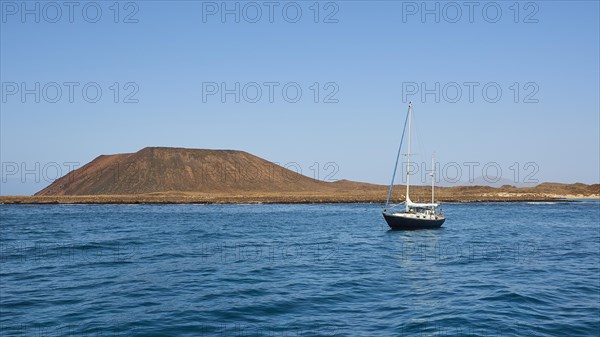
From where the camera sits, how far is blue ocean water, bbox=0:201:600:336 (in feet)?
54.4

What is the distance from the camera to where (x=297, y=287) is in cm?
2327

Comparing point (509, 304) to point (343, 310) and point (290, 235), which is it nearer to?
point (343, 310)

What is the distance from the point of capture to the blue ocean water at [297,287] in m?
16.6

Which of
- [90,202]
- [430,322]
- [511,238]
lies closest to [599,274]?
[430,322]

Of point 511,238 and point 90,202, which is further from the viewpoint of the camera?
point 90,202

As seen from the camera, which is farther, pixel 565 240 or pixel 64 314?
pixel 565 240

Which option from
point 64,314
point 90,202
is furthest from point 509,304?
point 90,202

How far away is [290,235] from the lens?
49688 millimetres

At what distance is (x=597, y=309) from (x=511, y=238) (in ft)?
97.5

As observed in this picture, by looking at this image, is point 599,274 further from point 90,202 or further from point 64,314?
point 90,202

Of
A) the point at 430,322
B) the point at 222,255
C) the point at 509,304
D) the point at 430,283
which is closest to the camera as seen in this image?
the point at 430,322

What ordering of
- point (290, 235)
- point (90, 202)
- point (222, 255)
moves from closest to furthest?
point (222, 255) → point (290, 235) → point (90, 202)

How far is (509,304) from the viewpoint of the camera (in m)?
19.5

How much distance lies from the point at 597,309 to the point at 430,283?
741 centimetres
